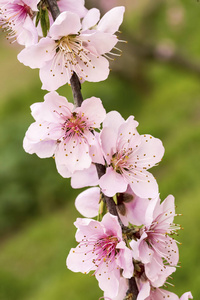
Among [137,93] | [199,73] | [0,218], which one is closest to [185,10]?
[137,93]

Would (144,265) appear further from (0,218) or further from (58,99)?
(0,218)

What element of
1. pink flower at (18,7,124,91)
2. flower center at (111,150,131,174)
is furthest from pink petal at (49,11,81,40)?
flower center at (111,150,131,174)

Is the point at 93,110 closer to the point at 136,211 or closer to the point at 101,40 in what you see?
the point at 101,40

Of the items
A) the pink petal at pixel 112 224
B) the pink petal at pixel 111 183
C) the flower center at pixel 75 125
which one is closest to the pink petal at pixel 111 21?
the flower center at pixel 75 125

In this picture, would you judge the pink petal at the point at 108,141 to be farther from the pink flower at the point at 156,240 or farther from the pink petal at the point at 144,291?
the pink petal at the point at 144,291

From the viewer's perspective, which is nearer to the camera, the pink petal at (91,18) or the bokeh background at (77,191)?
the pink petal at (91,18)

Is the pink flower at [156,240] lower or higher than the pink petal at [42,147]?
lower

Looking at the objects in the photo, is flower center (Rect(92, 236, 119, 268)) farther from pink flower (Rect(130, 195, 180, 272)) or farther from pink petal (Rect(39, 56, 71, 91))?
pink petal (Rect(39, 56, 71, 91))
